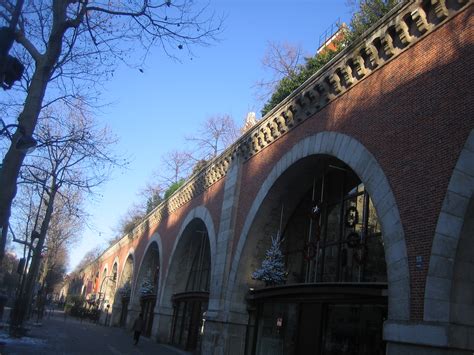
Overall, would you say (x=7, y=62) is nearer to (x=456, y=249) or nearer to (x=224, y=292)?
(x=456, y=249)

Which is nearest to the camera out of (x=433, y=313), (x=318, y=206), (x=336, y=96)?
(x=433, y=313)

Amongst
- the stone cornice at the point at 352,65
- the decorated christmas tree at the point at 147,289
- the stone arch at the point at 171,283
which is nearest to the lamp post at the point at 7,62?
the stone cornice at the point at 352,65

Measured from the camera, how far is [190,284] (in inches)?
956

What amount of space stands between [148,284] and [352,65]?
72.9 ft

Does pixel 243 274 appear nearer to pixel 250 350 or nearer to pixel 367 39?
pixel 250 350

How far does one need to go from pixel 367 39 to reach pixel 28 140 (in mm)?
7508

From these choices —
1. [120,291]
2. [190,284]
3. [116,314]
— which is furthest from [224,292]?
[116,314]

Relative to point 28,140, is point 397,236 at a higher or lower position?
lower

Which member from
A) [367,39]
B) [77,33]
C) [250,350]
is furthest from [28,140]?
[250,350]

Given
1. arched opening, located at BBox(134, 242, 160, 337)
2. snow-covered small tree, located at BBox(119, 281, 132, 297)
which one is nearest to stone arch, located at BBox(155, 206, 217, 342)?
arched opening, located at BBox(134, 242, 160, 337)

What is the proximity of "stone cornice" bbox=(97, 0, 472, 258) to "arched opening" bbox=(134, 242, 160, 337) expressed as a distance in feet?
43.6

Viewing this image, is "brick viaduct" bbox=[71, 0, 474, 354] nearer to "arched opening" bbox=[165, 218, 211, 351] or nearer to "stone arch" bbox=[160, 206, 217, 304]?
"stone arch" bbox=[160, 206, 217, 304]

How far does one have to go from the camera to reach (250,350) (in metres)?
15.1

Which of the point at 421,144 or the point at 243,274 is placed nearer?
the point at 421,144
